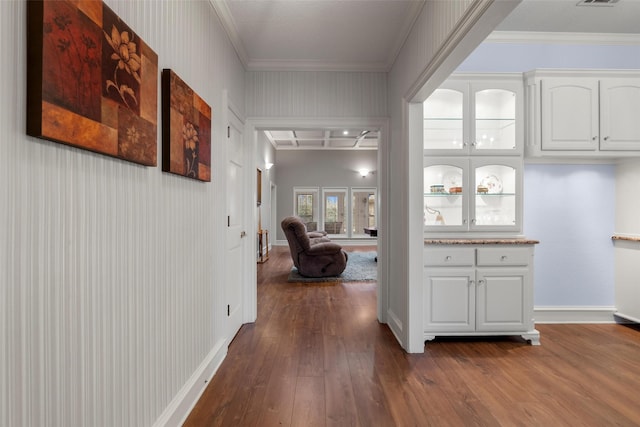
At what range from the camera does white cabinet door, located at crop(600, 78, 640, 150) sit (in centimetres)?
304

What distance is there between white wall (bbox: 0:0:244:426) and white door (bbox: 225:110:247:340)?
26.9 inches

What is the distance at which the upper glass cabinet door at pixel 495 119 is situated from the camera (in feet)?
9.93

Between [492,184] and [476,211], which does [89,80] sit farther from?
[492,184]

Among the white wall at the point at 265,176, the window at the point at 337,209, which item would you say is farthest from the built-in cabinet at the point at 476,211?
the window at the point at 337,209

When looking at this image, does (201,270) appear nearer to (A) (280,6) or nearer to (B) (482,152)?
(A) (280,6)

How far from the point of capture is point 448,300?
2.83m

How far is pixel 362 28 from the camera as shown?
2.76m

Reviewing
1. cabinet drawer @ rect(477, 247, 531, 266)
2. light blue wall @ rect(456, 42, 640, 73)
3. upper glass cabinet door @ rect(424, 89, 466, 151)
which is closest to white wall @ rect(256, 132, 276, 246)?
upper glass cabinet door @ rect(424, 89, 466, 151)

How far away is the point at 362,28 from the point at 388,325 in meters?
2.84

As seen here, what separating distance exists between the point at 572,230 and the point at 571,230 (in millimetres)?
11

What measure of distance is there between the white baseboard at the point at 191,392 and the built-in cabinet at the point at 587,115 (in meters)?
3.31

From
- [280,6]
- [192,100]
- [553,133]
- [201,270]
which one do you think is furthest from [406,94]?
[201,270]

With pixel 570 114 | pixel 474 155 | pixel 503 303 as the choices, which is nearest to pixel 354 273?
pixel 503 303

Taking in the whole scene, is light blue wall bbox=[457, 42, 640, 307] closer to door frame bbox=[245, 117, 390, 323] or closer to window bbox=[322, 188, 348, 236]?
door frame bbox=[245, 117, 390, 323]
